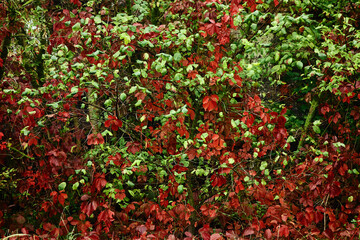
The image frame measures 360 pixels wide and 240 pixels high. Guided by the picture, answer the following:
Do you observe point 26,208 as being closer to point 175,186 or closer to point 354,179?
point 175,186

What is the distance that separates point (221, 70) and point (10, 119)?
320 centimetres

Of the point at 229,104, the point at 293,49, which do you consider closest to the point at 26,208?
the point at 229,104

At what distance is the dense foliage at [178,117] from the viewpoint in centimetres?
275

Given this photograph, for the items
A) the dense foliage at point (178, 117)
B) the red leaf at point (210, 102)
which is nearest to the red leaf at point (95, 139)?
the dense foliage at point (178, 117)

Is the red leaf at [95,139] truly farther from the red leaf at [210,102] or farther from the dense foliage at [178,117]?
the red leaf at [210,102]

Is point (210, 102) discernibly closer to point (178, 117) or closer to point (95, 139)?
point (178, 117)

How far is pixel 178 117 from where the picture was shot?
8.99 ft

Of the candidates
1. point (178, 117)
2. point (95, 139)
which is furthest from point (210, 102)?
point (95, 139)

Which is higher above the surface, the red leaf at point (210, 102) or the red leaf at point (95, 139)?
the red leaf at point (210, 102)

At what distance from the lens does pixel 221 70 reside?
105 inches

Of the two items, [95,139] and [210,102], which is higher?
[210,102]

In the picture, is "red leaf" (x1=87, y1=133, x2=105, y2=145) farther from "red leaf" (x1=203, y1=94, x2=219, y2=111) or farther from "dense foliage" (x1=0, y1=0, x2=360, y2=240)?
"red leaf" (x1=203, y1=94, x2=219, y2=111)

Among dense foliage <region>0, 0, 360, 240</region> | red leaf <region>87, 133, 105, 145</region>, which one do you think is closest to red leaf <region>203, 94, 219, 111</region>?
dense foliage <region>0, 0, 360, 240</region>

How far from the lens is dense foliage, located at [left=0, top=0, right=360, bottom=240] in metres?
2.75
